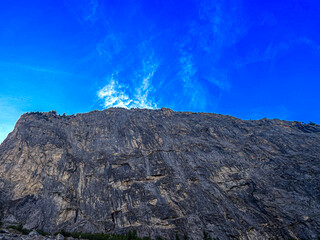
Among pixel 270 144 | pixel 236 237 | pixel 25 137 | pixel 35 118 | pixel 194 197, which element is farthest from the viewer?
pixel 35 118

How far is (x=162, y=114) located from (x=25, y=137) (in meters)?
49.3

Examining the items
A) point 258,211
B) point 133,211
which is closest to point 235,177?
point 258,211

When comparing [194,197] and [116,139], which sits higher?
[116,139]

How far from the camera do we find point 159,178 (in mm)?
57594

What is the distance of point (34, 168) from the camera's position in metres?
59.1

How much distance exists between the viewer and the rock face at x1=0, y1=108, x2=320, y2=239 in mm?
48344

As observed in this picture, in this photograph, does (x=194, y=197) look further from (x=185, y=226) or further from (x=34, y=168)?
(x=34, y=168)

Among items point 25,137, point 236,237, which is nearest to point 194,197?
point 236,237

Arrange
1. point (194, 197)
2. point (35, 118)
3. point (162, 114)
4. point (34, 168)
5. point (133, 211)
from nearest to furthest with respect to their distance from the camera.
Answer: point (133, 211) < point (194, 197) < point (34, 168) < point (35, 118) < point (162, 114)

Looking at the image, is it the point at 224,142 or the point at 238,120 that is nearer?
the point at 224,142

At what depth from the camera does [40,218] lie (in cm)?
4853

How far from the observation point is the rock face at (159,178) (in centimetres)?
4834

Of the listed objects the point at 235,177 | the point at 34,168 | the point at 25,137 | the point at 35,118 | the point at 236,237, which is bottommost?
the point at 236,237

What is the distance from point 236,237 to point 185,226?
1146cm
